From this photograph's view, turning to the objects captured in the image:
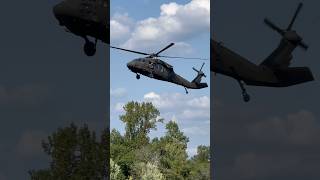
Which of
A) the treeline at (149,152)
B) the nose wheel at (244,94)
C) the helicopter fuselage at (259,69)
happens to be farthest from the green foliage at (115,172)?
the helicopter fuselage at (259,69)

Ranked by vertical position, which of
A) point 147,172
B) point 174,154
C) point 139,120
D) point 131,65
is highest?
point 131,65

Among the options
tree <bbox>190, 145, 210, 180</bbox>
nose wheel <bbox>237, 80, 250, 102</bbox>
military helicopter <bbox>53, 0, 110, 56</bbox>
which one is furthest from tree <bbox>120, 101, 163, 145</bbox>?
military helicopter <bbox>53, 0, 110, 56</bbox>

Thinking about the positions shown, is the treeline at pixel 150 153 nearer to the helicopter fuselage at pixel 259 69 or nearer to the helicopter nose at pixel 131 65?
the helicopter nose at pixel 131 65

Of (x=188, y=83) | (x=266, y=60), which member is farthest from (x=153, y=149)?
(x=266, y=60)

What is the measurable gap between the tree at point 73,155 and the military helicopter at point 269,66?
4.18 m

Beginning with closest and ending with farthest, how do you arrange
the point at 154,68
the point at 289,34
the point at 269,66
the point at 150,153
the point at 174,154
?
the point at 289,34 → the point at 269,66 → the point at 154,68 → the point at 150,153 → the point at 174,154

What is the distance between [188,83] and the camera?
23.4 metres

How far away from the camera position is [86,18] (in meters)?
17.5

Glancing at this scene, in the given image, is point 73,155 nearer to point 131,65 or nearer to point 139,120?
point 131,65

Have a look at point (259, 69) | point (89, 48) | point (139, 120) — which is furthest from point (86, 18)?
point (139, 120)

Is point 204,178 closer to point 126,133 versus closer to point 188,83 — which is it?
point 126,133

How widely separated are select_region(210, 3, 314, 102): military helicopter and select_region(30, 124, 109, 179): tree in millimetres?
4176

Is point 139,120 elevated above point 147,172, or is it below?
above

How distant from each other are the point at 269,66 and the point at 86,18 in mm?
5960
